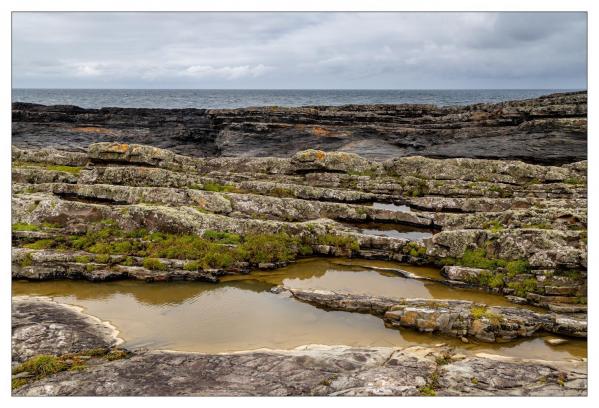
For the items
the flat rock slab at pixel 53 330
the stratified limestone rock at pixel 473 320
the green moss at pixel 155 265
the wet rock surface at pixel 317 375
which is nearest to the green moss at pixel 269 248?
the green moss at pixel 155 265

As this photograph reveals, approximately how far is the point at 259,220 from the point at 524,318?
15.9 m

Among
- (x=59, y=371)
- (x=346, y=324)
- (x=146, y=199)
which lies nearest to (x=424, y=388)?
(x=346, y=324)

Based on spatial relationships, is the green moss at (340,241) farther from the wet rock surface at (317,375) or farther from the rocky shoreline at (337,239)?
the wet rock surface at (317,375)

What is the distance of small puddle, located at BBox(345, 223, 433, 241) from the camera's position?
27016 mm

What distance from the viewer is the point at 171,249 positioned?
24.0 meters

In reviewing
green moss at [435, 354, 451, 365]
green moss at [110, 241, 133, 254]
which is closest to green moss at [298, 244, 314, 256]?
green moss at [110, 241, 133, 254]

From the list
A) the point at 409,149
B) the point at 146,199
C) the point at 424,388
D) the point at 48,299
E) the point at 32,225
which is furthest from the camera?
the point at 409,149

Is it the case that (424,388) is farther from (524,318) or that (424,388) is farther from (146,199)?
(146,199)

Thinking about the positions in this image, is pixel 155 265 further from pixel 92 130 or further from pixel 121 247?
pixel 92 130

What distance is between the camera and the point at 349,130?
5319 centimetres

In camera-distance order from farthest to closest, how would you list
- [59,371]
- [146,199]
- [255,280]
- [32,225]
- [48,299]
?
[146,199], [32,225], [255,280], [48,299], [59,371]

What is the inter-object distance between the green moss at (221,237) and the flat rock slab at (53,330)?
847 cm

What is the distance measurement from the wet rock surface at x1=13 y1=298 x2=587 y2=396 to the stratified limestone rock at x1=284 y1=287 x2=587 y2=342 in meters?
1.81

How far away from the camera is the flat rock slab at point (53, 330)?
49.9ft
